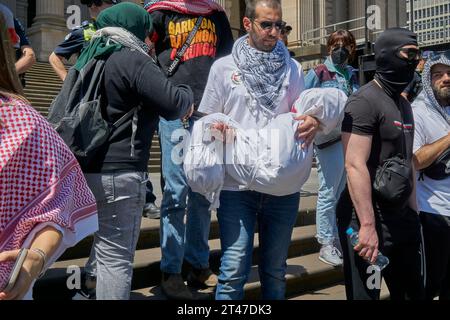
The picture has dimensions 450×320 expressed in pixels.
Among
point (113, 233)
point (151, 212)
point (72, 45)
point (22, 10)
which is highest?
point (22, 10)

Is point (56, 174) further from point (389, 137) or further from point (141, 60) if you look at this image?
point (389, 137)

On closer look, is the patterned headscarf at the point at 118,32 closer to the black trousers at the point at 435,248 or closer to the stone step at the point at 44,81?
the black trousers at the point at 435,248

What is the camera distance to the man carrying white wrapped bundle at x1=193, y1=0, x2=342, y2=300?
2859mm

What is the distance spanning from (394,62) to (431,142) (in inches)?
28.5

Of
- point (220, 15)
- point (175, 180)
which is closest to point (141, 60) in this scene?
point (175, 180)

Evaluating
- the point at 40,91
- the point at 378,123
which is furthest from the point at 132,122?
the point at 40,91

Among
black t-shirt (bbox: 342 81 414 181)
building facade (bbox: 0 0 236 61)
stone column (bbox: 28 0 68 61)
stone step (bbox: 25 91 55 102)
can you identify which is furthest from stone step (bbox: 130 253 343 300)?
stone column (bbox: 28 0 68 61)

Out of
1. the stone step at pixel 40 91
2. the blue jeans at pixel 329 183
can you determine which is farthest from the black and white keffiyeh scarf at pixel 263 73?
the stone step at pixel 40 91

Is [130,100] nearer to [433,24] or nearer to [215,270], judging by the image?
[215,270]

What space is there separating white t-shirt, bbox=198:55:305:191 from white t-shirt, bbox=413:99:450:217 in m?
0.86

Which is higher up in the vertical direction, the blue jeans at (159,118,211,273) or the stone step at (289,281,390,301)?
the blue jeans at (159,118,211,273)

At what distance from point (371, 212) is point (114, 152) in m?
1.35

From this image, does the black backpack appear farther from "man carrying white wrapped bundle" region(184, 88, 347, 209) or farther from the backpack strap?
"man carrying white wrapped bundle" region(184, 88, 347, 209)

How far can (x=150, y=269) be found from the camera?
3.85 meters
